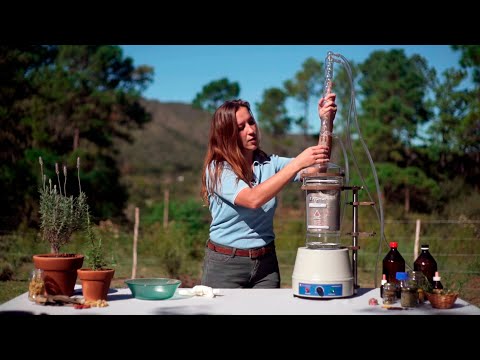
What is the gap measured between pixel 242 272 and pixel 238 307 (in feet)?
1.75

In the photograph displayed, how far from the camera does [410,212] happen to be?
16.3m

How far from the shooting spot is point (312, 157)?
257cm

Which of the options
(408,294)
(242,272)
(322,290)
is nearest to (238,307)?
(322,290)

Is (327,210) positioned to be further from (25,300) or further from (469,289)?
(469,289)

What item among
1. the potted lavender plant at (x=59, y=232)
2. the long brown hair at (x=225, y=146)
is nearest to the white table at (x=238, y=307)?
the potted lavender plant at (x=59, y=232)

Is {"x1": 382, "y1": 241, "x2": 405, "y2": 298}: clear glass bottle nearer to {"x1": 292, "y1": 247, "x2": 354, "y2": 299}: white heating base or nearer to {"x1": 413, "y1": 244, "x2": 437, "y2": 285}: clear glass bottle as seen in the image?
{"x1": 413, "y1": 244, "x2": 437, "y2": 285}: clear glass bottle

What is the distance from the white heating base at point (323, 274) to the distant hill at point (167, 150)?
877 inches

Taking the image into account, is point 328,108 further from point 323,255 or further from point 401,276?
point 401,276

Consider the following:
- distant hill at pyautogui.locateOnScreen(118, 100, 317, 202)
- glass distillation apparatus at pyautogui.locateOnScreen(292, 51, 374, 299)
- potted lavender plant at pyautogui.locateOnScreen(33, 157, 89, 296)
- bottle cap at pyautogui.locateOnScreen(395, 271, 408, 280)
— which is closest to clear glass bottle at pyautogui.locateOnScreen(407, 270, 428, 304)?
bottle cap at pyautogui.locateOnScreen(395, 271, 408, 280)

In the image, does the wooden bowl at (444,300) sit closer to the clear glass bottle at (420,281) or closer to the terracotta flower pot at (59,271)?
the clear glass bottle at (420,281)

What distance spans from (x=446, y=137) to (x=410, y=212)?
211cm

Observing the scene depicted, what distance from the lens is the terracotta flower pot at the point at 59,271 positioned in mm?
2604

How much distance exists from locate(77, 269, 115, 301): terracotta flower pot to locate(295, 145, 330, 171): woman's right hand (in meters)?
0.85
